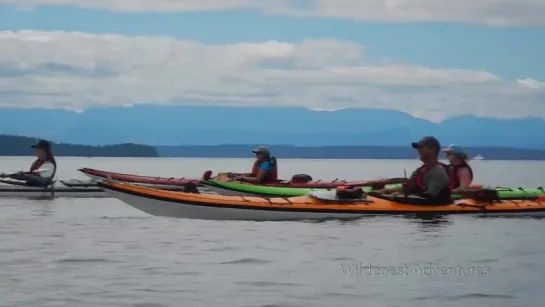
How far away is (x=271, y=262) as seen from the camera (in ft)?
47.0

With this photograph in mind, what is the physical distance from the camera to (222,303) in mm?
10844

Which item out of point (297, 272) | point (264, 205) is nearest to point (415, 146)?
point (264, 205)

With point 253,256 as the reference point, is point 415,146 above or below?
above

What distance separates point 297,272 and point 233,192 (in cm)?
1049

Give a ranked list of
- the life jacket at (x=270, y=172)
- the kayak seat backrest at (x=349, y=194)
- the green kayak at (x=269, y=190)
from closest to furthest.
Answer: the kayak seat backrest at (x=349, y=194) → the green kayak at (x=269, y=190) → the life jacket at (x=270, y=172)

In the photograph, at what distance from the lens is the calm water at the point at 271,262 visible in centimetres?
1134

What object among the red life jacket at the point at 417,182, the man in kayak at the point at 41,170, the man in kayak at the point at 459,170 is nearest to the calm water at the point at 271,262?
the red life jacket at the point at 417,182

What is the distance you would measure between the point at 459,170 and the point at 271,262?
7848 millimetres

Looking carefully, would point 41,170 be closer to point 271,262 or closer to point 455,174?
point 455,174

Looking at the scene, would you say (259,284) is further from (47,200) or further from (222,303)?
(47,200)

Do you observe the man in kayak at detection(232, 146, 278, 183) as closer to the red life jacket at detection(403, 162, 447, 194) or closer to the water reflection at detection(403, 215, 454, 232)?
the water reflection at detection(403, 215, 454, 232)

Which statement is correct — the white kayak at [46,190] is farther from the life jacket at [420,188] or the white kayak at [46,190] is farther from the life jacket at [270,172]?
the life jacket at [420,188]

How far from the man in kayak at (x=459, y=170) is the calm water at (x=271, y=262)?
0.81 metres

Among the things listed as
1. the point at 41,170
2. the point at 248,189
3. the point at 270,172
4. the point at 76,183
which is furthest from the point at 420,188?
the point at 76,183
